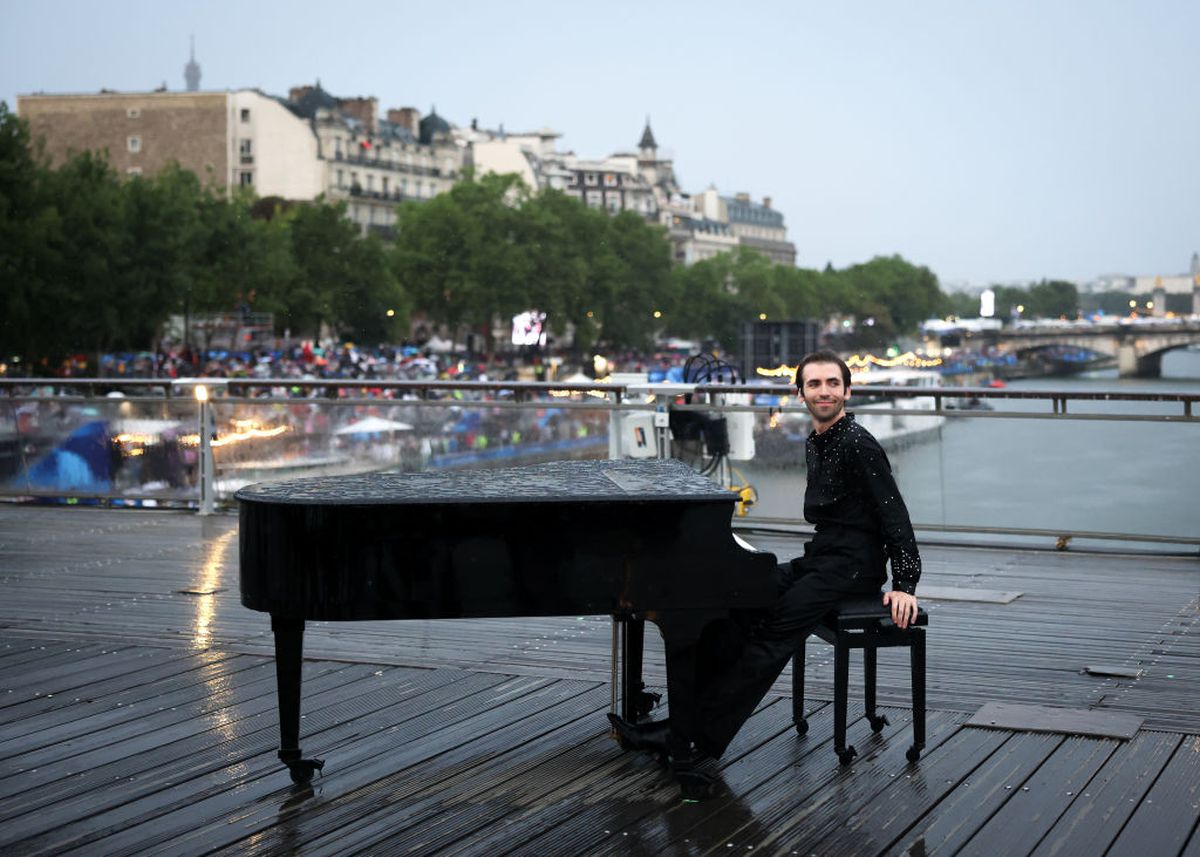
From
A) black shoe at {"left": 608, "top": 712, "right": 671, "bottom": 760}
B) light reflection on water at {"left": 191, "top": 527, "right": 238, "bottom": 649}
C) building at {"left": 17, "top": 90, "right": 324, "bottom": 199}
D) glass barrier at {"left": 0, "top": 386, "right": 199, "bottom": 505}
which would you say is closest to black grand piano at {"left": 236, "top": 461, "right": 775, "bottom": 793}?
black shoe at {"left": 608, "top": 712, "right": 671, "bottom": 760}

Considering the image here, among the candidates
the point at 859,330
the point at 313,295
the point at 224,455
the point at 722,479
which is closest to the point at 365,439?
the point at 224,455

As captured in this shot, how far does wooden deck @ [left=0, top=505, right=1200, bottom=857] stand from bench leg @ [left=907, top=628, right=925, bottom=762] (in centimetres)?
7

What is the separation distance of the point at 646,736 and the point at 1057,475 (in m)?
7.16

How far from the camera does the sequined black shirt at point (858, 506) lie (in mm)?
6074

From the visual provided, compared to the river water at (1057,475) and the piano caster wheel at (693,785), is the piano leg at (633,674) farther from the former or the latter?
the river water at (1057,475)

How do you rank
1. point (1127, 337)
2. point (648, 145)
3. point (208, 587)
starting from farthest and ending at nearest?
point (648, 145) < point (1127, 337) < point (208, 587)

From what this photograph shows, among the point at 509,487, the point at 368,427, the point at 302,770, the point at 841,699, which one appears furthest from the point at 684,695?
the point at 368,427

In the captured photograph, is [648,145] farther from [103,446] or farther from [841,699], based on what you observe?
[841,699]

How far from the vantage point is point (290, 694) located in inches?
235

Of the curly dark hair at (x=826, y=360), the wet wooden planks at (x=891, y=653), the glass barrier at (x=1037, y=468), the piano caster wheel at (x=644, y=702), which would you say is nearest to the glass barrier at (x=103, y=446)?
the wet wooden planks at (x=891, y=653)

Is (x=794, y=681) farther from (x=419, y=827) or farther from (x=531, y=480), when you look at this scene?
(x=419, y=827)

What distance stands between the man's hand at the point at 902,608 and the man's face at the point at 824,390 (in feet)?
2.26

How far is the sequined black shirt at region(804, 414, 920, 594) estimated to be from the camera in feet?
19.9

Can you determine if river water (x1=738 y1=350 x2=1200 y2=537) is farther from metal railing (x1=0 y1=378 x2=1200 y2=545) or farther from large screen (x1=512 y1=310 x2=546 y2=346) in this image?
large screen (x1=512 y1=310 x2=546 y2=346)
